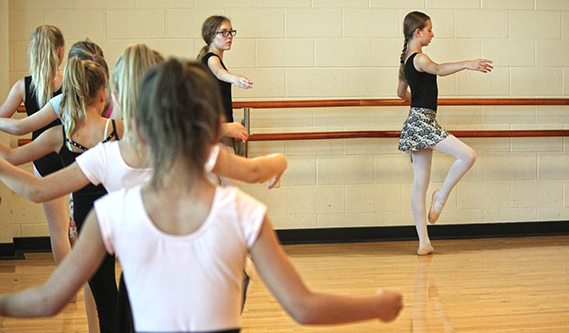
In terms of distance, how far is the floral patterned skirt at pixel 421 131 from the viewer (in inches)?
149

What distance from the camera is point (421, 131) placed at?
3.83m

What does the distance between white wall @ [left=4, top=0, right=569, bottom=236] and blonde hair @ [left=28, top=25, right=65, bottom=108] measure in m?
1.63

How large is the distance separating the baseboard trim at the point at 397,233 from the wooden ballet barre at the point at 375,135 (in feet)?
2.29

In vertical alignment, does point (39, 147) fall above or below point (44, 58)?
below

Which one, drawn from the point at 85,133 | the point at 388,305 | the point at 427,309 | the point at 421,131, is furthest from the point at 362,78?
the point at 388,305

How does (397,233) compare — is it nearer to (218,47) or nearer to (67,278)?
(218,47)

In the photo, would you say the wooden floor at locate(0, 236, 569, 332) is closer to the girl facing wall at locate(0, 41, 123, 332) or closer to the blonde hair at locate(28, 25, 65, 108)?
the girl facing wall at locate(0, 41, 123, 332)

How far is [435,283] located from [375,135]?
1.40 m

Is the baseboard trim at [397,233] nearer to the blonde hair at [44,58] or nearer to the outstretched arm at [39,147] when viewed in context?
the blonde hair at [44,58]

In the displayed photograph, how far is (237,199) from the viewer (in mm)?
884

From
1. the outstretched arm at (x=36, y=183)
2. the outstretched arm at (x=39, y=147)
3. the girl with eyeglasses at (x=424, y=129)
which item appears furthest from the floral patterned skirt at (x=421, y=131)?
the outstretched arm at (x=36, y=183)

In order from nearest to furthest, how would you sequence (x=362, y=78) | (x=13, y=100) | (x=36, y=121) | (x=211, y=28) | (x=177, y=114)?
1. (x=177, y=114)
2. (x=36, y=121)
3. (x=13, y=100)
4. (x=211, y=28)
5. (x=362, y=78)

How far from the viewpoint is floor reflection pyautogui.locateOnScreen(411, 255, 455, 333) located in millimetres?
2357

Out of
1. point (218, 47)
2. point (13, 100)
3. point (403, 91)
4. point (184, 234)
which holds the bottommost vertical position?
point (184, 234)
